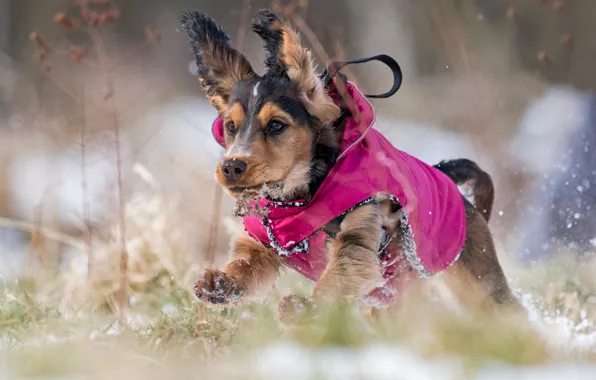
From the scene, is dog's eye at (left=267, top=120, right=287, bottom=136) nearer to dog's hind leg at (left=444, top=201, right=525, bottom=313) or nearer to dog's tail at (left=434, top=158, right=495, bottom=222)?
dog's hind leg at (left=444, top=201, right=525, bottom=313)

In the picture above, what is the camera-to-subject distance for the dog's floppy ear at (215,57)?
373 centimetres

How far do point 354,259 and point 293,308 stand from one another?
40cm

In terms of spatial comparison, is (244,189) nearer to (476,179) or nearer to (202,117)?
(476,179)

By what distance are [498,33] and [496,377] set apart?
8072mm

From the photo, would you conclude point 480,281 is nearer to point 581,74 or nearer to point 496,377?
point 496,377

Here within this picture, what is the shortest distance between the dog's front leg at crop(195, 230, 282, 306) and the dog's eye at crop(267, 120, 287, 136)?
0.58m

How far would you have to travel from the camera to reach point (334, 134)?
3580mm

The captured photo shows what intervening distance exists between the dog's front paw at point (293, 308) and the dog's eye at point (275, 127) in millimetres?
759

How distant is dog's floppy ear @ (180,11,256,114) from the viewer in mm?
3727

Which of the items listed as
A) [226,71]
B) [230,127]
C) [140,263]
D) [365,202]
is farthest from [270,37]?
[140,263]

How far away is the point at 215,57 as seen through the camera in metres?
3.78

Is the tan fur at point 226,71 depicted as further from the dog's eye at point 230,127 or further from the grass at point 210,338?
the grass at point 210,338

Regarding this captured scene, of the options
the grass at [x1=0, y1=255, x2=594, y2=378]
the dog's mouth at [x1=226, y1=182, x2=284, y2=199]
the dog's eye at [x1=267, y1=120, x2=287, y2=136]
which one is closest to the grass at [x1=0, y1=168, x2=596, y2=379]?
the grass at [x1=0, y1=255, x2=594, y2=378]

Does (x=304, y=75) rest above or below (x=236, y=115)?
above
